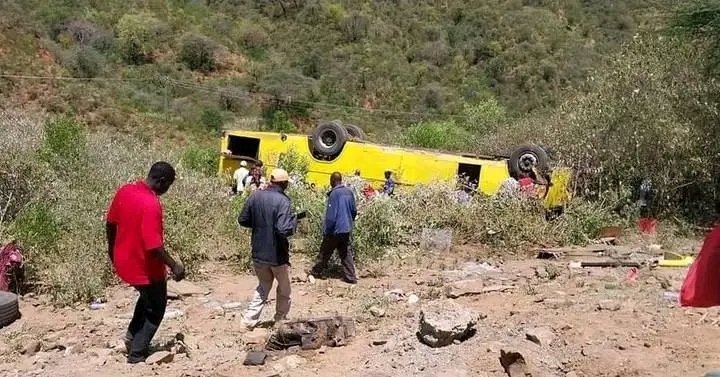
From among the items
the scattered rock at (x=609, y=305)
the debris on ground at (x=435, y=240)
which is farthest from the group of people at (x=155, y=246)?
the debris on ground at (x=435, y=240)

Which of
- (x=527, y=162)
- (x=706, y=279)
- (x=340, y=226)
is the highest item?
(x=527, y=162)

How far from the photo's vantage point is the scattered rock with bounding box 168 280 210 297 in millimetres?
7492

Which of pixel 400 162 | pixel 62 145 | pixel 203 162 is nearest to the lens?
pixel 62 145

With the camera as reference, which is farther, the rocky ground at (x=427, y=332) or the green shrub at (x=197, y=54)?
the green shrub at (x=197, y=54)

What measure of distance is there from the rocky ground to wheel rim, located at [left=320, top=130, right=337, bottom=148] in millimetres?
5084

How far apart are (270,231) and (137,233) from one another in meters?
1.29

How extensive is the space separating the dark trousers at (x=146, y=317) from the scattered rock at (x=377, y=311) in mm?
2001

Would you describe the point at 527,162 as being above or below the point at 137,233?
above

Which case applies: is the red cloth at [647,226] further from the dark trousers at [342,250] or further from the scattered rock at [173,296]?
the scattered rock at [173,296]

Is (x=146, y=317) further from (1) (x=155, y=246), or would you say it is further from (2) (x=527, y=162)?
(2) (x=527, y=162)

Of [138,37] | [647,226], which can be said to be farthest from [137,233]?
[138,37]

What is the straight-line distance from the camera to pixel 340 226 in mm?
7934

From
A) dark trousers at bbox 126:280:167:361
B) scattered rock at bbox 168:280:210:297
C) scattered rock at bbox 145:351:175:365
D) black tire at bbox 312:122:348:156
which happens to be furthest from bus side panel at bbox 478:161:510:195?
dark trousers at bbox 126:280:167:361

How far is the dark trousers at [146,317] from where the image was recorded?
4.89 m
